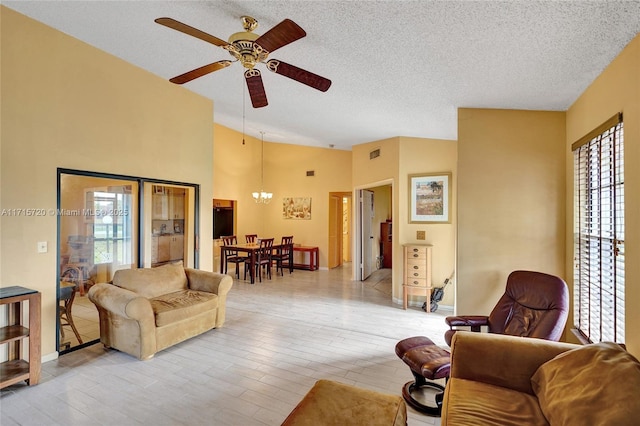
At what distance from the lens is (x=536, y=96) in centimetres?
282

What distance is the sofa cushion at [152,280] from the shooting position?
342 centimetres

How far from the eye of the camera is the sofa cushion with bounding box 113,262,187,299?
342 cm

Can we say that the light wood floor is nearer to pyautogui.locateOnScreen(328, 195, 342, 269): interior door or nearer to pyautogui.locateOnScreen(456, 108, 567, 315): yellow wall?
→ pyautogui.locateOnScreen(456, 108, 567, 315): yellow wall

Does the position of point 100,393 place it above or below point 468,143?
below

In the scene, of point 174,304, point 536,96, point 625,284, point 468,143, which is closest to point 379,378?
point 625,284

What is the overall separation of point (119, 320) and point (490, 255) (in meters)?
3.93

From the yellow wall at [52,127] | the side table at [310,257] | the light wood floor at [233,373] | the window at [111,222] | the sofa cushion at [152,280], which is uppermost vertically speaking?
the yellow wall at [52,127]

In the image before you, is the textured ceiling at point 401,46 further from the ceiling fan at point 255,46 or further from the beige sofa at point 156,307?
the beige sofa at point 156,307

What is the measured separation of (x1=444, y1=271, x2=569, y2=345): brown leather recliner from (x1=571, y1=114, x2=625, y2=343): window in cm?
30

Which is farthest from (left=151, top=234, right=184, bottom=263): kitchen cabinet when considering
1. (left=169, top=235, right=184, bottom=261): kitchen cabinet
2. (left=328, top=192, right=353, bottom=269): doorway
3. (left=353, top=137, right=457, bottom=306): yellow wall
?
(left=328, top=192, right=353, bottom=269): doorway

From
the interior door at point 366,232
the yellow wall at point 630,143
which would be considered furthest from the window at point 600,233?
the interior door at point 366,232

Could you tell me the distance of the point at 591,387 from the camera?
1391 millimetres

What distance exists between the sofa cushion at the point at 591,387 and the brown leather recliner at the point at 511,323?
2.05 ft

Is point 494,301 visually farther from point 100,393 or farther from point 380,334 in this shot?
point 100,393
